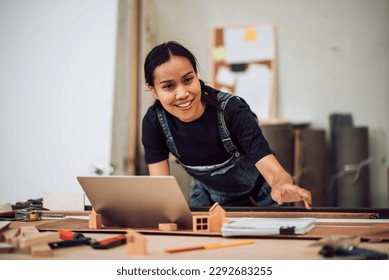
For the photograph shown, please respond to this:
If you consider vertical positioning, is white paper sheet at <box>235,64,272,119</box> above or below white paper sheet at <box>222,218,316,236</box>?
above

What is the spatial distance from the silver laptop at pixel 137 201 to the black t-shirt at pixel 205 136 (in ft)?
1.39

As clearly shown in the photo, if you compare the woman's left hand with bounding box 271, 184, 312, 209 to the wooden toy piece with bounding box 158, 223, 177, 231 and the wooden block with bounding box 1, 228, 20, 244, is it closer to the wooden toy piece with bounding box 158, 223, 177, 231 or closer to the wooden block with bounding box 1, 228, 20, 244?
the wooden toy piece with bounding box 158, 223, 177, 231

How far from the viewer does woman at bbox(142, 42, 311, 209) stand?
1519 millimetres

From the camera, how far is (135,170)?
11.2ft

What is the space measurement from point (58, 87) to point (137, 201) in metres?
1.99

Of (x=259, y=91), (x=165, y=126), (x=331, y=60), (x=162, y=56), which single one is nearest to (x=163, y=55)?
(x=162, y=56)

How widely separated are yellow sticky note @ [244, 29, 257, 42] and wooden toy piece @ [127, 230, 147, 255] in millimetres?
2946

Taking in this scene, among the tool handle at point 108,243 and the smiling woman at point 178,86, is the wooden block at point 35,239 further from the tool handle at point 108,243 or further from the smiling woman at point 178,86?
the smiling woman at point 178,86

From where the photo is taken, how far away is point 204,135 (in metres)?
1.68

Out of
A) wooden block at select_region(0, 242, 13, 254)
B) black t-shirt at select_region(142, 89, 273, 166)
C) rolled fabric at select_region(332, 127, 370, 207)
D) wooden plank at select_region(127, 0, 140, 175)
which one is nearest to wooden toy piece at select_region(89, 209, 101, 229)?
wooden block at select_region(0, 242, 13, 254)

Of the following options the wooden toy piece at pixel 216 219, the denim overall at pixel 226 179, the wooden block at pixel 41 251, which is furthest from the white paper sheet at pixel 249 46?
the wooden block at pixel 41 251
